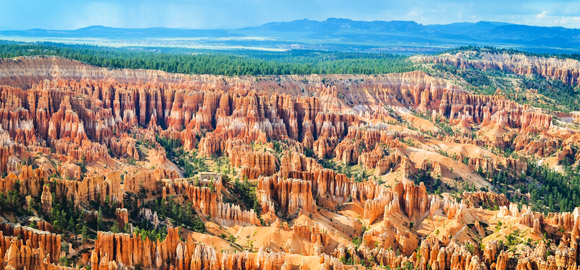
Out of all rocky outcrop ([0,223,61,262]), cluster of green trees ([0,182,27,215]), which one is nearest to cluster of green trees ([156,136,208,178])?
cluster of green trees ([0,182,27,215])

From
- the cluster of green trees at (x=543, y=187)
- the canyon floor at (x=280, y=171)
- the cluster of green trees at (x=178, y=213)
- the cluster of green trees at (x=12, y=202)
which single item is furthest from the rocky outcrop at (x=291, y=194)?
the cluster of green trees at (x=543, y=187)

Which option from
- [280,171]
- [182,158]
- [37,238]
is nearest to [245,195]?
[280,171]

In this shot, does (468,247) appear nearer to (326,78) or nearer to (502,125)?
(502,125)

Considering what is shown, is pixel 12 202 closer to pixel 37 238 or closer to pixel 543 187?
pixel 37 238

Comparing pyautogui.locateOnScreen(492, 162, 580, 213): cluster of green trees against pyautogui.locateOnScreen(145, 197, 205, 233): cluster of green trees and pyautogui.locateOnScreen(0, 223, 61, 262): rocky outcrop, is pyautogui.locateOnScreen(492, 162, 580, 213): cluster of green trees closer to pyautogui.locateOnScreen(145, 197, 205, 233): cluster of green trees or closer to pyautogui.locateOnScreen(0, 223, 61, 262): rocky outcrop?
pyautogui.locateOnScreen(145, 197, 205, 233): cluster of green trees

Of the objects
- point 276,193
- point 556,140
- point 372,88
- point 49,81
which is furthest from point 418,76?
point 276,193

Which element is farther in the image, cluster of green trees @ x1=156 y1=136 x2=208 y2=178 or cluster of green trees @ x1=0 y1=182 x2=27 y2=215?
cluster of green trees @ x1=156 y1=136 x2=208 y2=178

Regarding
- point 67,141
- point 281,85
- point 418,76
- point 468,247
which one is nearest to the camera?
point 468,247

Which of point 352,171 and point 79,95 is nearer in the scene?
point 352,171

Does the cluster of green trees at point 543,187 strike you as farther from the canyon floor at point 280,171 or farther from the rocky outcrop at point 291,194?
the rocky outcrop at point 291,194
